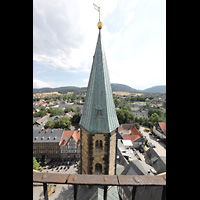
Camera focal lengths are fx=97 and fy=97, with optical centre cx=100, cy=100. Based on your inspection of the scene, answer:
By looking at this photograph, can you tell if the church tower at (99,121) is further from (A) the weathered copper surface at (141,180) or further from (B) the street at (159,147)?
(B) the street at (159,147)

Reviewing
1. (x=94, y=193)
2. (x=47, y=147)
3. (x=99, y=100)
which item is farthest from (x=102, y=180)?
(x=47, y=147)

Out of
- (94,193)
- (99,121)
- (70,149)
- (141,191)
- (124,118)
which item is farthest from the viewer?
(124,118)

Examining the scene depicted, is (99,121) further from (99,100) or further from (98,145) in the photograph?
(98,145)

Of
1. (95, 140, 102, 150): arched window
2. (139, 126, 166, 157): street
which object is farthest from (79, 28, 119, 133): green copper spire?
(139, 126, 166, 157): street

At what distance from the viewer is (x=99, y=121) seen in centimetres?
598

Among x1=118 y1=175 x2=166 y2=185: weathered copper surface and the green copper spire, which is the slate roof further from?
x1=118 y1=175 x2=166 y2=185: weathered copper surface

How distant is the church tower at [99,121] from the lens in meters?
5.91

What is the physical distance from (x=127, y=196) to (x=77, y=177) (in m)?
13.0

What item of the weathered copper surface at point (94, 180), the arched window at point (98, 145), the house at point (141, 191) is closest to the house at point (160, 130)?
the house at point (141, 191)

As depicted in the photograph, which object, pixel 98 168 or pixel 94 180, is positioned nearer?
pixel 94 180

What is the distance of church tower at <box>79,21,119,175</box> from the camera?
5.91m
